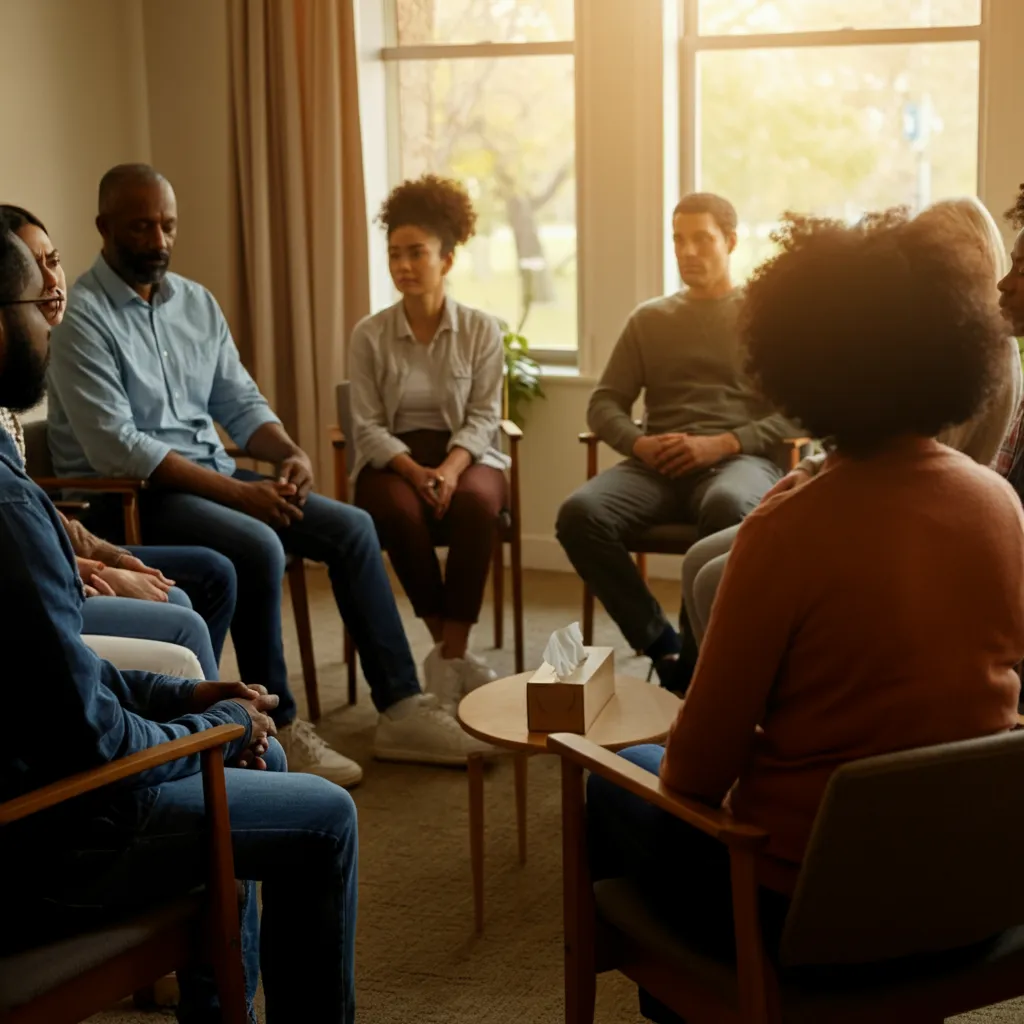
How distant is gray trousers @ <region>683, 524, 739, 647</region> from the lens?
3.11 metres

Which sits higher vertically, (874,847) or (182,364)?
(182,364)

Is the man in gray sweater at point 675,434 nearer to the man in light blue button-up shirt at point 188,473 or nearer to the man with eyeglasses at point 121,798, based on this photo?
the man in light blue button-up shirt at point 188,473

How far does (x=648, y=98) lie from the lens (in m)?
4.87

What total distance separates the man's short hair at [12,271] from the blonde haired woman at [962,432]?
1312mm

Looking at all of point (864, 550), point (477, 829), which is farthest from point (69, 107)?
point (864, 550)

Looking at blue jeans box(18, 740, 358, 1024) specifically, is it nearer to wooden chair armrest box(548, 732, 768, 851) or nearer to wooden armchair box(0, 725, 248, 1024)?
wooden armchair box(0, 725, 248, 1024)

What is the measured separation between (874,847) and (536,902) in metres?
1.41

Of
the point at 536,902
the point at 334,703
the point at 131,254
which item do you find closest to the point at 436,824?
the point at 536,902

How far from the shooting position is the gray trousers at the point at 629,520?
3.79m

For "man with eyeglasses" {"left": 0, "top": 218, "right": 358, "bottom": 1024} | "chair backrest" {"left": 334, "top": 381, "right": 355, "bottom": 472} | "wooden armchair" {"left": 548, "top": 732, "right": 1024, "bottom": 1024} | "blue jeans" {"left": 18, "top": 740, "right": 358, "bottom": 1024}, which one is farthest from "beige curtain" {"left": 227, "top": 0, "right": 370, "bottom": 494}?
"wooden armchair" {"left": 548, "top": 732, "right": 1024, "bottom": 1024}

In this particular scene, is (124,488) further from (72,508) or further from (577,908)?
(577,908)

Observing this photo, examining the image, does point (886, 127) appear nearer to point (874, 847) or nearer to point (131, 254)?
point (131, 254)

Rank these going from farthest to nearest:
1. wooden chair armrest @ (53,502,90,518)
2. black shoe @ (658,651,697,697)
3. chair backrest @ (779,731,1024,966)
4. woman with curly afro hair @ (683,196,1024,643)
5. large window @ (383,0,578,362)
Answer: large window @ (383,0,578,362) < black shoe @ (658,651,697,697) < wooden chair armrest @ (53,502,90,518) < woman with curly afro hair @ (683,196,1024,643) < chair backrest @ (779,731,1024,966)

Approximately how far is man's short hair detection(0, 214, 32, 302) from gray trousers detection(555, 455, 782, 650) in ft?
7.22
